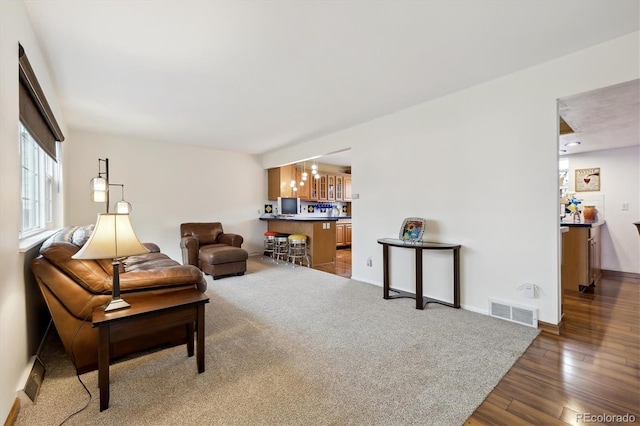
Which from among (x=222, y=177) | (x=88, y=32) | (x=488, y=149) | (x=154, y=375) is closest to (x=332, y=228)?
(x=222, y=177)

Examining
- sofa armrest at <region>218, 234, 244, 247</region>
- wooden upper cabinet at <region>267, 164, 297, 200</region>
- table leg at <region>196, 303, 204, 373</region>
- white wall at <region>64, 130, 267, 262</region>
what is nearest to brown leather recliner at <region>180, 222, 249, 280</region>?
sofa armrest at <region>218, 234, 244, 247</region>

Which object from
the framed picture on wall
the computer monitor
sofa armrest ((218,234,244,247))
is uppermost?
the framed picture on wall

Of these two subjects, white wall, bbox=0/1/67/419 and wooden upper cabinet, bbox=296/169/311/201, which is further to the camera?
wooden upper cabinet, bbox=296/169/311/201

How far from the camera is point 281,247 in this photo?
5.99m

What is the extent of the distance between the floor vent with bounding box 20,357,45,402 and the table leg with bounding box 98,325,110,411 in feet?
1.59

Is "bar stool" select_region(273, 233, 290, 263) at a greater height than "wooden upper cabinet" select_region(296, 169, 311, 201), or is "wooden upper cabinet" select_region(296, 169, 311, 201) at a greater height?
"wooden upper cabinet" select_region(296, 169, 311, 201)

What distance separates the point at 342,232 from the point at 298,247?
2573 mm

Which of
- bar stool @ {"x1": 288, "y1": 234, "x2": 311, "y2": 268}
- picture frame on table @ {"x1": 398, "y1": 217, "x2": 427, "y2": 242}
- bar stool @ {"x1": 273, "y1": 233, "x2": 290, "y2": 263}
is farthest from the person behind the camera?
bar stool @ {"x1": 273, "y1": 233, "x2": 290, "y2": 263}

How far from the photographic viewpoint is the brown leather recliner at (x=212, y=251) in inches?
176

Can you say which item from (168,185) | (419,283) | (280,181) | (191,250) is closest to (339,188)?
(280,181)

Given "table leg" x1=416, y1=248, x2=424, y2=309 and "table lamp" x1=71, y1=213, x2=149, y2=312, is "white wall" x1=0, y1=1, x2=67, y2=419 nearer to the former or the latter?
"table lamp" x1=71, y1=213, x2=149, y2=312

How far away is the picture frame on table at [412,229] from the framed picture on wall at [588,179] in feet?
12.7

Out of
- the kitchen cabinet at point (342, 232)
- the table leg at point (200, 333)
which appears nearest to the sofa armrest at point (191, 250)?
the table leg at point (200, 333)

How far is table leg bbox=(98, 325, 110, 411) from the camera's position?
1.56m
